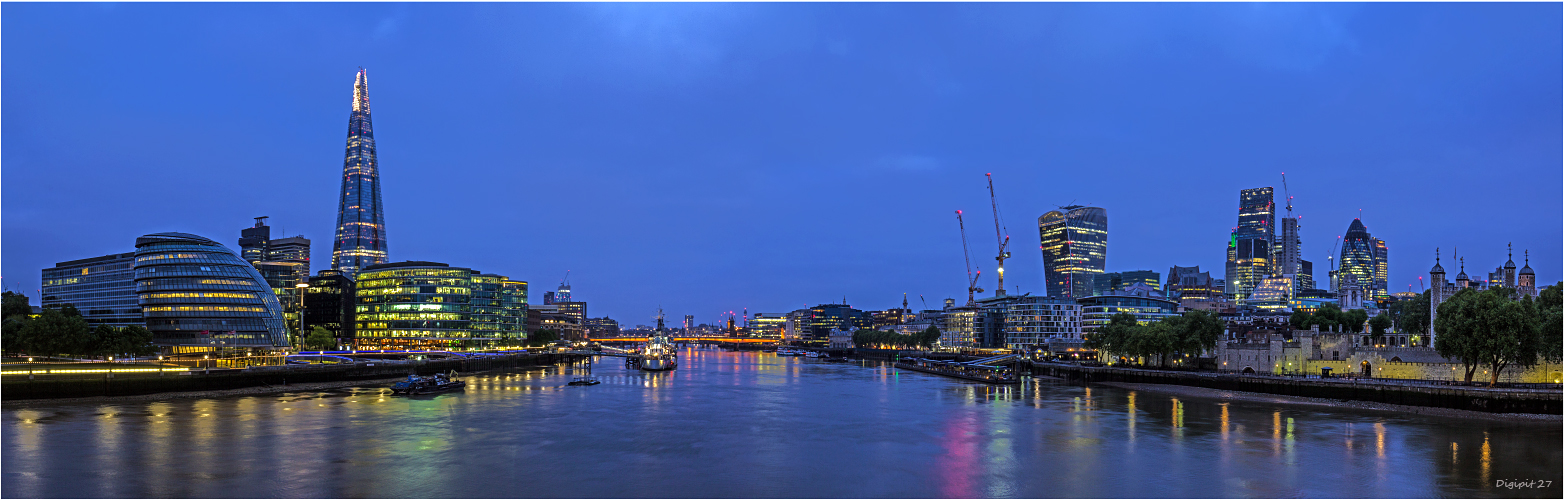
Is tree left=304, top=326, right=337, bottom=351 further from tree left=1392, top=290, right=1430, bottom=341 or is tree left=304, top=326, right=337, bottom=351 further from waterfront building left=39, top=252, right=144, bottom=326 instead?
tree left=1392, top=290, right=1430, bottom=341

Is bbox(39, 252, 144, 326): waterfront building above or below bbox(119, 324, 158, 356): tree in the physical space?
above

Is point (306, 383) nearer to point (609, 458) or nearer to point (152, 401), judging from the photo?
point (152, 401)

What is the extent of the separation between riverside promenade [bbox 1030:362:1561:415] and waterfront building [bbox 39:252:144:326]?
14428 centimetres

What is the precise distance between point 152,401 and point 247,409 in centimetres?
1245

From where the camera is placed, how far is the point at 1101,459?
156 feet

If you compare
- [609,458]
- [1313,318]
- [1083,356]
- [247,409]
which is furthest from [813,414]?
[1083,356]

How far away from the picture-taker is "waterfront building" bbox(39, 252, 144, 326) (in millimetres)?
132500

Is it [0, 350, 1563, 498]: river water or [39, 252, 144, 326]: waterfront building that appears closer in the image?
[0, 350, 1563, 498]: river water

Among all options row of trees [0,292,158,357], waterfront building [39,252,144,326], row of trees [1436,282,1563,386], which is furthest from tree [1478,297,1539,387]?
waterfront building [39,252,144,326]

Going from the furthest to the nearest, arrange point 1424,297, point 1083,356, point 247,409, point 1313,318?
→ point 1083,356, point 1313,318, point 1424,297, point 247,409

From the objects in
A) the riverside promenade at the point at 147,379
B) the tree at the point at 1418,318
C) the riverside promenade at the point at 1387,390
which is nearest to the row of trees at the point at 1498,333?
the riverside promenade at the point at 1387,390

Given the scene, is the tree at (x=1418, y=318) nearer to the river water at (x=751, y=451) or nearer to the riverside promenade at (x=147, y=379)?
the river water at (x=751, y=451)

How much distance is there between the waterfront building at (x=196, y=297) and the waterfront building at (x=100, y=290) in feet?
13.4

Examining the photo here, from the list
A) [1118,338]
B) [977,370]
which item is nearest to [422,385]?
[977,370]
